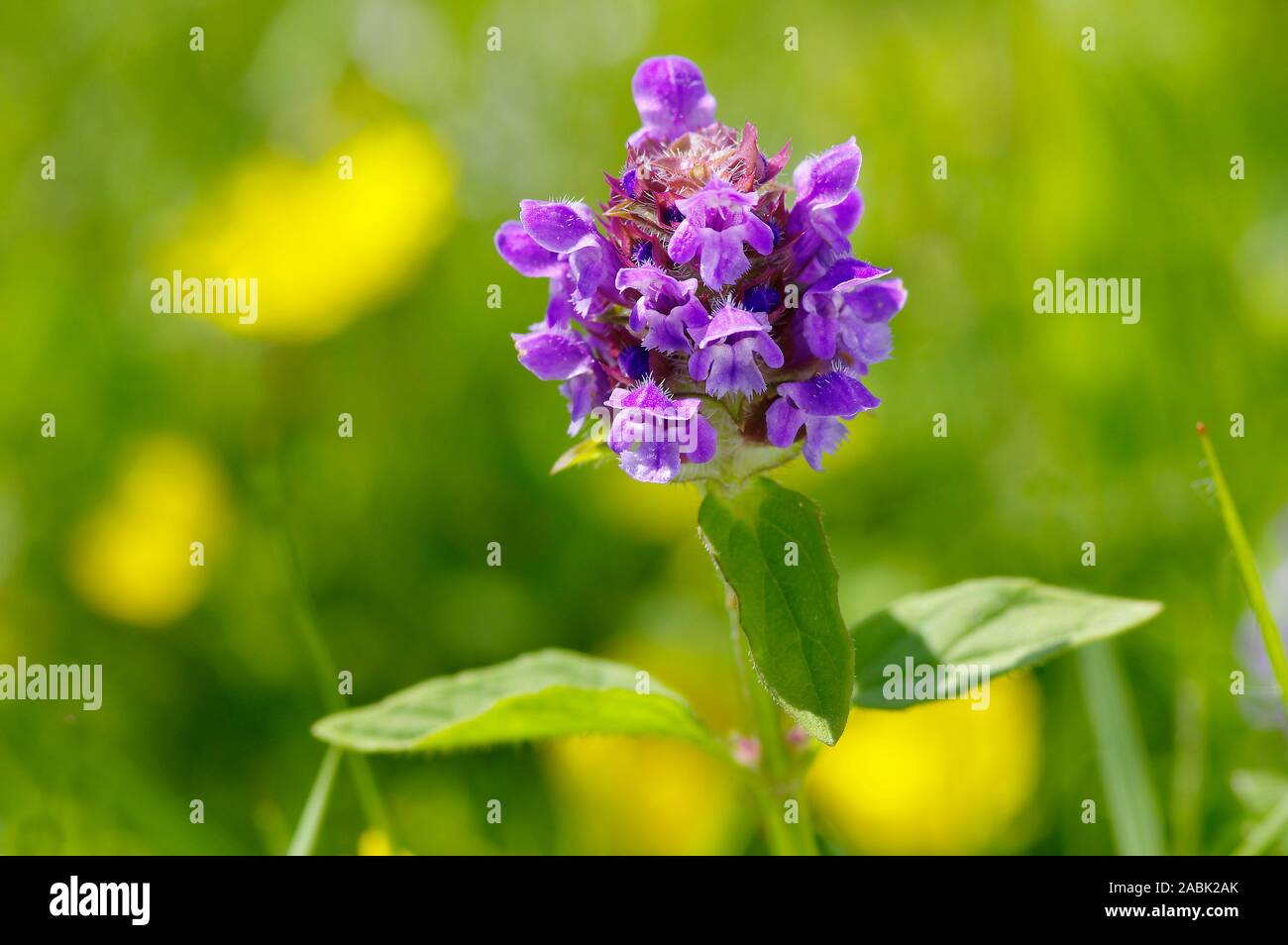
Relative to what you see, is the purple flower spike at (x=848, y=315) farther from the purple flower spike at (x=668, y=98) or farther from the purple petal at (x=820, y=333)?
the purple flower spike at (x=668, y=98)

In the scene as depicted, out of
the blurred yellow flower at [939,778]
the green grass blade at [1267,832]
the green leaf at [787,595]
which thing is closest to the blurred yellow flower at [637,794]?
the blurred yellow flower at [939,778]

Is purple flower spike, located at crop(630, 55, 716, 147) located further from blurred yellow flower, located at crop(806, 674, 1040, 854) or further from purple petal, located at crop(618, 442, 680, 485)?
blurred yellow flower, located at crop(806, 674, 1040, 854)

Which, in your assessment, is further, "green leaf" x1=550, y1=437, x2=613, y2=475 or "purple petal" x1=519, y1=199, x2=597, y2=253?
"green leaf" x1=550, y1=437, x2=613, y2=475

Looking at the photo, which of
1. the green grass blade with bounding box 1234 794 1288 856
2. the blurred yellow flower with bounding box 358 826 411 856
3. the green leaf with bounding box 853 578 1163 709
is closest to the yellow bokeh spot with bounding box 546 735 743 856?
the blurred yellow flower with bounding box 358 826 411 856

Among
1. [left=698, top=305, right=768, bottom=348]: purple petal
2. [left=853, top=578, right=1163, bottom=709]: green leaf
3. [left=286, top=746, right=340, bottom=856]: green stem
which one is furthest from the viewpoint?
[left=286, top=746, right=340, bottom=856]: green stem

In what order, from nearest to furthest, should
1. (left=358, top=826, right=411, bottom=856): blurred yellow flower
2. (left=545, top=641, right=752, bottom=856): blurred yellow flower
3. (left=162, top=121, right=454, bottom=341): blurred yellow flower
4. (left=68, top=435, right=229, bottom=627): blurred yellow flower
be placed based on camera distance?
(left=358, top=826, right=411, bottom=856): blurred yellow flower < (left=545, top=641, right=752, bottom=856): blurred yellow flower < (left=68, top=435, right=229, bottom=627): blurred yellow flower < (left=162, top=121, right=454, bottom=341): blurred yellow flower

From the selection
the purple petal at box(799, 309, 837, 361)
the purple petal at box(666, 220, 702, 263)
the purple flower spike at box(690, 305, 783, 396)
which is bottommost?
the purple flower spike at box(690, 305, 783, 396)

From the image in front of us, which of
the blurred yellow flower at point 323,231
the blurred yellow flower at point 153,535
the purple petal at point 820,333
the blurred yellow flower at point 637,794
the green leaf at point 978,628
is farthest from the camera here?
the blurred yellow flower at point 323,231
